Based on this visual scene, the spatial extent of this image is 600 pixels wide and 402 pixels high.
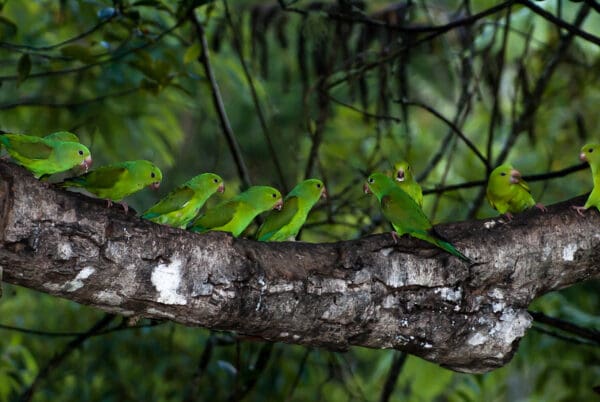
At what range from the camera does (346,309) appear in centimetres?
229

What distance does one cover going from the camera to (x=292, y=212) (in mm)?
2916

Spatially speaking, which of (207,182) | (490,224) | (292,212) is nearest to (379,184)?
(292,212)

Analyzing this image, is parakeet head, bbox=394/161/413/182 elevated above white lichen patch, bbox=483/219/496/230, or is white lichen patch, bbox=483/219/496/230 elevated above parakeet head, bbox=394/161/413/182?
parakeet head, bbox=394/161/413/182

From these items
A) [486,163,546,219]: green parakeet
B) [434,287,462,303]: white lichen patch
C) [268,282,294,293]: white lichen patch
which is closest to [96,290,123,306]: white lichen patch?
[268,282,294,293]: white lichen patch

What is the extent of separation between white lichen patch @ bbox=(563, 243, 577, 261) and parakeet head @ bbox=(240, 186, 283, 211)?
1019 mm

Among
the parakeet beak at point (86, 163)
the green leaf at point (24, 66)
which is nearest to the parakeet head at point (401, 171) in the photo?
the parakeet beak at point (86, 163)

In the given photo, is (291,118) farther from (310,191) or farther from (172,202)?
(172,202)

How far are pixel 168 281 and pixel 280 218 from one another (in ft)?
2.87

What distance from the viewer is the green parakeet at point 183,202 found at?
2742mm

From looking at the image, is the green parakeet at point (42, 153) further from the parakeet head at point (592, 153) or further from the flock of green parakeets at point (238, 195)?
the parakeet head at point (592, 153)

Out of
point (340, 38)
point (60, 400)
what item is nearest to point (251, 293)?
point (340, 38)

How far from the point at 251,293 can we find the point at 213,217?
620 mm

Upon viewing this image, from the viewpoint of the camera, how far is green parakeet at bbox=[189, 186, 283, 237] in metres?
2.73

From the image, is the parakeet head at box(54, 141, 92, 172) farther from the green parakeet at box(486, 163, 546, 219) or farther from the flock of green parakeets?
the green parakeet at box(486, 163, 546, 219)
